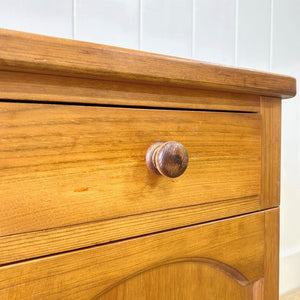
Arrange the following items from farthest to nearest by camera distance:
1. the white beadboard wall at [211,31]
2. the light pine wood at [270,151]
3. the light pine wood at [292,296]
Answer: the light pine wood at [292,296], the white beadboard wall at [211,31], the light pine wood at [270,151]

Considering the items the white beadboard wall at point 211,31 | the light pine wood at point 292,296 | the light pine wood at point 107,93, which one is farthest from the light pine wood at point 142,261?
the light pine wood at point 292,296

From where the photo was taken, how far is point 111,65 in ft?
1.02

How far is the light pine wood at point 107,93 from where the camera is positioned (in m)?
0.29

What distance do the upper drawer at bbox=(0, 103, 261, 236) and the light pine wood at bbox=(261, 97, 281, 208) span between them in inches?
1.9

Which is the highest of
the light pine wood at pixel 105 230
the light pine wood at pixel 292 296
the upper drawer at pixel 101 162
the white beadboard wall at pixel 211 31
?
the white beadboard wall at pixel 211 31

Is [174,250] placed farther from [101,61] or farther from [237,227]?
[101,61]

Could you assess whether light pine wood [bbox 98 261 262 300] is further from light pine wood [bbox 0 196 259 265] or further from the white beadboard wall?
the white beadboard wall

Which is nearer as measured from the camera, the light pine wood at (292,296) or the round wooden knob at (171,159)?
the round wooden knob at (171,159)

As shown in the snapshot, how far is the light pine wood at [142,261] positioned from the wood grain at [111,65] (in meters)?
0.18

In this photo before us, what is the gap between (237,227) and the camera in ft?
1.44

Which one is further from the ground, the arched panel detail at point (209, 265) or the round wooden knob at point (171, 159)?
the round wooden knob at point (171, 159)

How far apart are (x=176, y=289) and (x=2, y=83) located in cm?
30

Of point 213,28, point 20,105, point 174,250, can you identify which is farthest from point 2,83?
point 213,28

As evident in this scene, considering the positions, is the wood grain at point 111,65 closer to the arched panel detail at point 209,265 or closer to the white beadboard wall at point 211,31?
the arched panel detail at point 209,265
